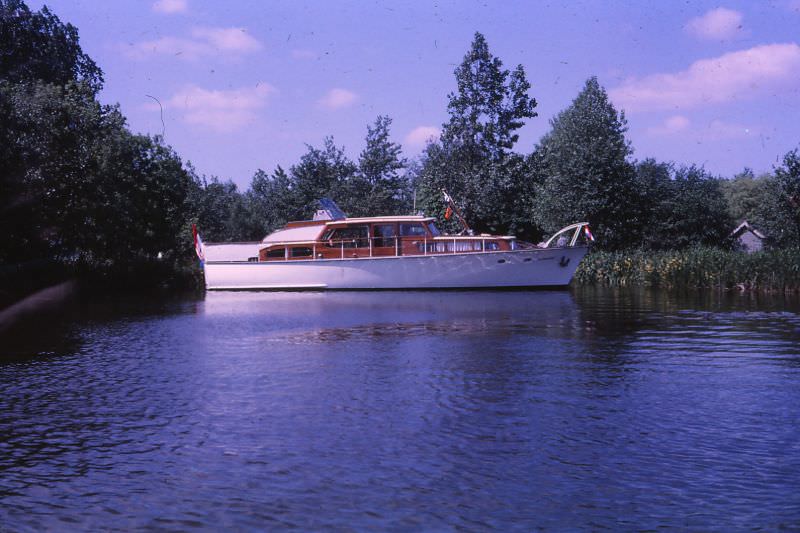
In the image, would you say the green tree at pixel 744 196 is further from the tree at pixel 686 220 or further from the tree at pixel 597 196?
the tree at pixel 597 196

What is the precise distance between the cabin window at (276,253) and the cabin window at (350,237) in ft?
8.33

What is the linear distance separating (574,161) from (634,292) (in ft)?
53.7

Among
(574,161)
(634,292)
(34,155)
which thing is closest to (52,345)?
(34,155)

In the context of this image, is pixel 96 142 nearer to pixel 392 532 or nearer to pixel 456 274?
pixel 456 274

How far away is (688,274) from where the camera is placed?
36.8m

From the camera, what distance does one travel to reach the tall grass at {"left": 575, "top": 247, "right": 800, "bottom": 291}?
110 feet

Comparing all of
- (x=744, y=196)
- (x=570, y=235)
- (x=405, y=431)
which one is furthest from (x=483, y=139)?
(x=744, y=196)

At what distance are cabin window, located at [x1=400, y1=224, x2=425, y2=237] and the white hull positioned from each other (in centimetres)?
127

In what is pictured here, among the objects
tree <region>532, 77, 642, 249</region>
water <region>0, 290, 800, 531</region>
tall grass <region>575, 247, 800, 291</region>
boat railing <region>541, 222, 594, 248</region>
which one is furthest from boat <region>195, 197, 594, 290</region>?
water <region>0, 290, 800, 531</region>

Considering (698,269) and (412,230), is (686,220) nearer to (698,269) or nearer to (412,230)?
(698,269)

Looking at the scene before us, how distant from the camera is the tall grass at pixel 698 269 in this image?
33.4 metres

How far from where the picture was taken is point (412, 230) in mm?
36969

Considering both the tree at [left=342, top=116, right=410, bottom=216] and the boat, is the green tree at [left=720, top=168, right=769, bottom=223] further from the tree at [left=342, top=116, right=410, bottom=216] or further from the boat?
the boat

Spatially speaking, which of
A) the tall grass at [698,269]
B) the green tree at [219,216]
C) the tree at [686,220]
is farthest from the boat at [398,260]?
the green tree at [219,216]
